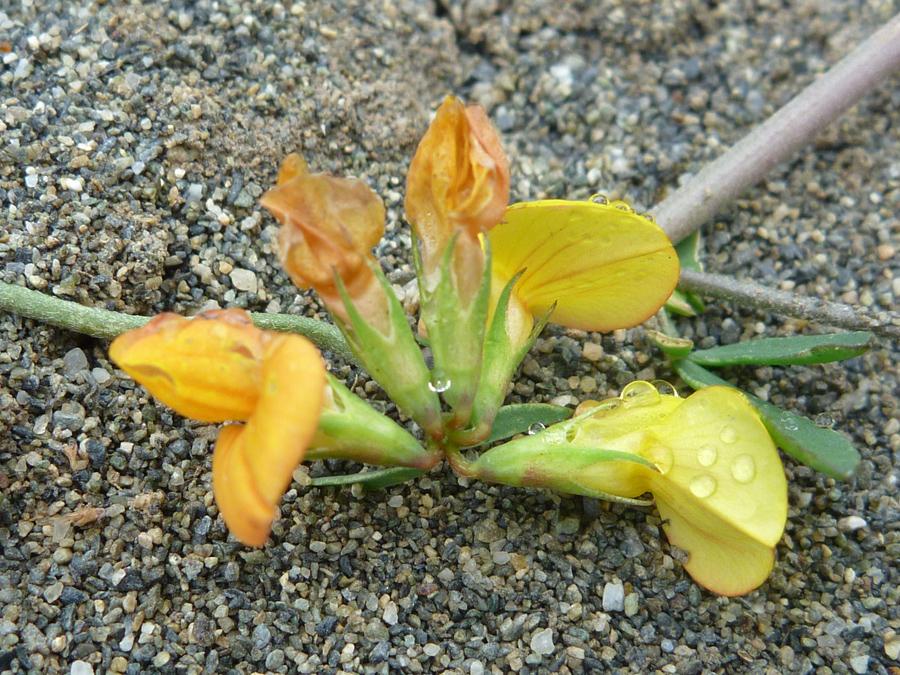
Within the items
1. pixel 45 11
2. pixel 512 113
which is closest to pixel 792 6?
pixel 512 113

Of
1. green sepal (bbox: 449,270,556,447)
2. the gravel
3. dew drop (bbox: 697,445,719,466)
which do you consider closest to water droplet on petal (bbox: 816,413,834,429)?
the gravel

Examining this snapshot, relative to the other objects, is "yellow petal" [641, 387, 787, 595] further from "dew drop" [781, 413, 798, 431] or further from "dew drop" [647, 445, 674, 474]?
"dew drop" [781, 413, 798, 431]

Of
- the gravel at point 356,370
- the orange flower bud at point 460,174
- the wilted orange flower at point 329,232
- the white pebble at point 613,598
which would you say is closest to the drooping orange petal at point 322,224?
the wilted orange flower at point 329,232

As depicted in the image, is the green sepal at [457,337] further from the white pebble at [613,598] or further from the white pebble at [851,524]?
the white pebble at [851,524]

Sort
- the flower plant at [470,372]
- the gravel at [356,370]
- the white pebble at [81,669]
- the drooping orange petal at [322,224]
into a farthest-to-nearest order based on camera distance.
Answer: the gravel at [356,370] → the white pebble at [81,669] → the drooping orange petal at [322,224] → the flower plant at [470,372]

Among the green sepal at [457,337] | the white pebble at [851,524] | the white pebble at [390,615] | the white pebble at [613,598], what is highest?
the green sepal at [457,337]

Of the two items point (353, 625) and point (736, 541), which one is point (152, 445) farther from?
point (736, 541)
